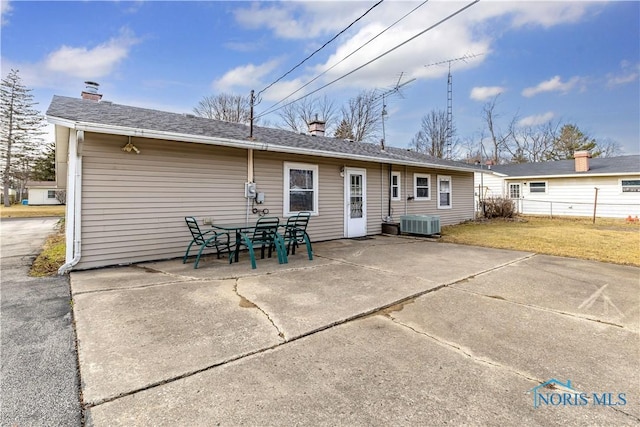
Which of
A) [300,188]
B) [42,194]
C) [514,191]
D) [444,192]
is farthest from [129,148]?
[42,194]

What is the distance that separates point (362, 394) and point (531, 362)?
4.62ft

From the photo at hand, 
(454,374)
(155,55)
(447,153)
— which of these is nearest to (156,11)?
(155,55)

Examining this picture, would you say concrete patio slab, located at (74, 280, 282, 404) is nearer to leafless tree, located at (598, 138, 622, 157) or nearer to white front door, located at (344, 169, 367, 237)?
white front door, located at (344, 169, 367, 237)

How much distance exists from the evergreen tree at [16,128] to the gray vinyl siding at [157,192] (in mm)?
30122

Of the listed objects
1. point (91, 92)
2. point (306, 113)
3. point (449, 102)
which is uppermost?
point (306, 113)

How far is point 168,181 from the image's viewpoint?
5859 millimetres

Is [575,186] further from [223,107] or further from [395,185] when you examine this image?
[223,107]

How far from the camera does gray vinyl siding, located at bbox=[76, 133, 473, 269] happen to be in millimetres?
5156

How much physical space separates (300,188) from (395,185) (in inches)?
159

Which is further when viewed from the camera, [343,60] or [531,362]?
[343,60]

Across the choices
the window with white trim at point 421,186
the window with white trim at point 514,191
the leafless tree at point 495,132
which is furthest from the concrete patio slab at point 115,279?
the leafless tree at point 495,132

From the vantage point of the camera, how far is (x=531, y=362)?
2.28m

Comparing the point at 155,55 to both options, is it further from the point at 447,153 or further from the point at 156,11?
the point at 447,153

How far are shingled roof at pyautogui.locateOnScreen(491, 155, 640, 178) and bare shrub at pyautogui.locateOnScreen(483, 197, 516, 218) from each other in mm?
5280
